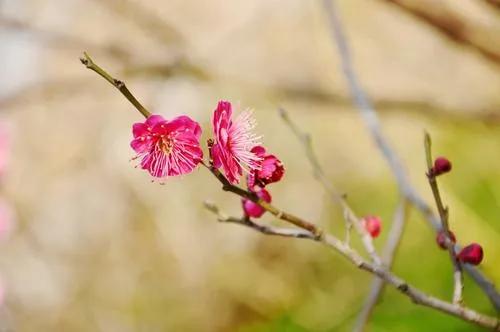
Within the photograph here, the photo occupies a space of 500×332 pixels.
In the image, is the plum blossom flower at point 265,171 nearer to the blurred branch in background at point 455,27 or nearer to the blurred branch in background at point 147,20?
the blurred branch in background at point 455,27

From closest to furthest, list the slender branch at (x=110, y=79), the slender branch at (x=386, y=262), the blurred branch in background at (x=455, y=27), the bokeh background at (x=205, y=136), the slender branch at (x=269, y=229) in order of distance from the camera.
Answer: the slender branch at (x=110, y=79) → the slender branch at (x=269, y=229) → the slender branch at (x=386, y=262) → the blurred branch in background at (x=455, y=27) → the bokeh background at (x=205, y=136)

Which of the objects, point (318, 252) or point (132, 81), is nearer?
point (318, 252)

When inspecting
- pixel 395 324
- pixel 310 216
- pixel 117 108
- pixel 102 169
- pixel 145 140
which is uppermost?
pixel 117 108

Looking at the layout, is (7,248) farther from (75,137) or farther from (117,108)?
(117,108)

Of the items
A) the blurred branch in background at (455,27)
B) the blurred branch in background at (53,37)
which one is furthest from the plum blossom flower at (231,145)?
the blurred branch in background at (53,37)

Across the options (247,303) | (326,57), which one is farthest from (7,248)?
(326,57)

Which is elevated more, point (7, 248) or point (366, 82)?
point (366, 82)

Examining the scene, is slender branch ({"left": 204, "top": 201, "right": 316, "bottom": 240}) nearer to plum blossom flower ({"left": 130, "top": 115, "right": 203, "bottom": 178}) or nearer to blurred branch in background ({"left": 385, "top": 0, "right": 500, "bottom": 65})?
plum blossom flower ({"left": 130, "top": 115, "right": 203, "bottom": 178})
